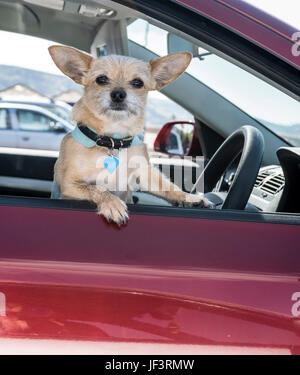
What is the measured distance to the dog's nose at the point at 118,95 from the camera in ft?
7.63

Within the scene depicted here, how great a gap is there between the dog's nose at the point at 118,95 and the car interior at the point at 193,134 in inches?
12.3

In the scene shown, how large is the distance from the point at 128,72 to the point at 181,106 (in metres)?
0.93

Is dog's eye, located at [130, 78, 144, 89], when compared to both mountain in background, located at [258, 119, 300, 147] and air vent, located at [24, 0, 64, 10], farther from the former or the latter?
mountain in background, located at [258, 119, 300, 147]

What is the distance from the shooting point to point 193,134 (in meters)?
3.90

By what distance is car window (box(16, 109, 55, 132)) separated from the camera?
471 inches

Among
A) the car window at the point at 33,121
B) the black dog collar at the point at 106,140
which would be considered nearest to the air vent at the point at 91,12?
the black dog collar at the point at 106,140

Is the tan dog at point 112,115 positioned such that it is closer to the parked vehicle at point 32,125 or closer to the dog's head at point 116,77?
the dog's head at point 116,77

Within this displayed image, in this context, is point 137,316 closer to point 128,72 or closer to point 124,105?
point 124,105

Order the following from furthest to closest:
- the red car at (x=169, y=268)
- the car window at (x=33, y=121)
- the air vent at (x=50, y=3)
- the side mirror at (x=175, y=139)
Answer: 1. the car window at (x=33, y=121)
2. the side mirror at (x=175, y=139)
3. the air vent at (x=50, y=3)
4. the red car at (x=169, y=268)

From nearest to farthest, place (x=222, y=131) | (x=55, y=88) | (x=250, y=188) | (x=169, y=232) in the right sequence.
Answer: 1. (x=169, y=232)
2. (x=250, y=188)
3. (x=222, y=131)
4. (x=55, y=88)

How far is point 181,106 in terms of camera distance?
132 inches
